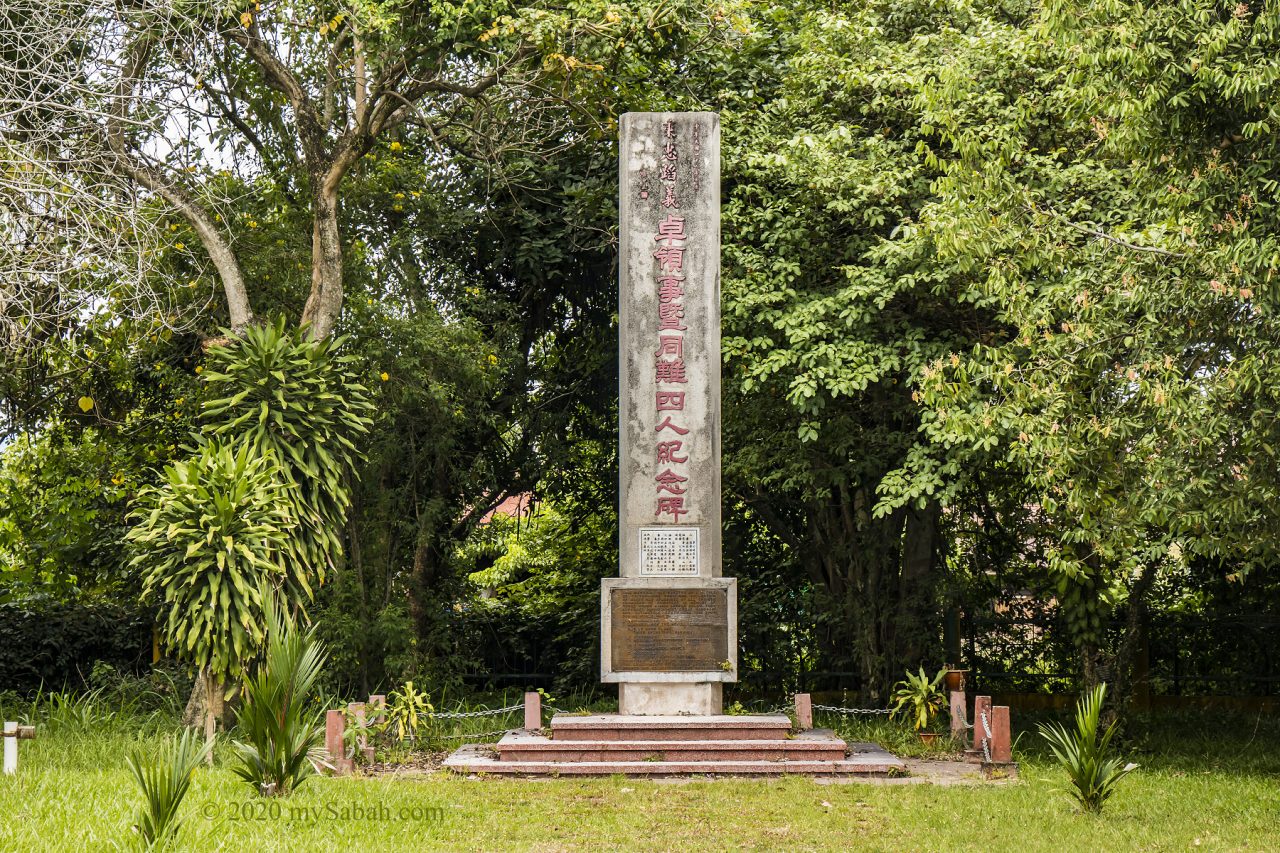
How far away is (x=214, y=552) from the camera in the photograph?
9453 mm

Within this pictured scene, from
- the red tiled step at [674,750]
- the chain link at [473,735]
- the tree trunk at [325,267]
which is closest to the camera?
the red tiled step at [674,750]

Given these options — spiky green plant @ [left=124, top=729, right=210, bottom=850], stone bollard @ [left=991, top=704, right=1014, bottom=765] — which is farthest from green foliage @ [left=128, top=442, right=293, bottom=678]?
stone bollard @ [left=991, top=704, right=1014, bottom=765]

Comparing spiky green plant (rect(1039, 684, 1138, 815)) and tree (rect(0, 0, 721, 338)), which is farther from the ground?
tree (rect(0, 0, 721, 338))

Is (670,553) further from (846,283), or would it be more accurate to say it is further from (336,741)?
(336,741)

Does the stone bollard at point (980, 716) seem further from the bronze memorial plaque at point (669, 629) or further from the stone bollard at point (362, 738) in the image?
the stone bollard at point (362, 738)

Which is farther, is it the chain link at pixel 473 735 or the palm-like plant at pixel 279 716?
the chain link at pixel 473 735

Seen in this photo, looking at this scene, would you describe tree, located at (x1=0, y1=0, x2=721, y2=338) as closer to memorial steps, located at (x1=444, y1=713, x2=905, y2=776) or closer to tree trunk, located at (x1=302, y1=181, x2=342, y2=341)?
tree trunk, located at (x1=302, y1=181, x2=342, y2=341)

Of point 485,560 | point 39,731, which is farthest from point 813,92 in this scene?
point 39,731

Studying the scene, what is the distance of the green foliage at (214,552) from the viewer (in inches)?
370

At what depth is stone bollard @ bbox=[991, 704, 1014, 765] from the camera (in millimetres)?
9336

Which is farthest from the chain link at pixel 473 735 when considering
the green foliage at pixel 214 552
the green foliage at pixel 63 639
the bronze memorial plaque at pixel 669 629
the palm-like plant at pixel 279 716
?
the green foliage at pixel 63 639

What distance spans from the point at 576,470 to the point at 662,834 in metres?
8.67

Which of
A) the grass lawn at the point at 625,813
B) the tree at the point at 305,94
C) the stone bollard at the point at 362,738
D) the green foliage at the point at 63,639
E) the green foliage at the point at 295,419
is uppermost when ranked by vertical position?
the tree at the point at 305,94

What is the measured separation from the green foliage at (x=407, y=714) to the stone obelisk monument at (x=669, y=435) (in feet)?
5.30
